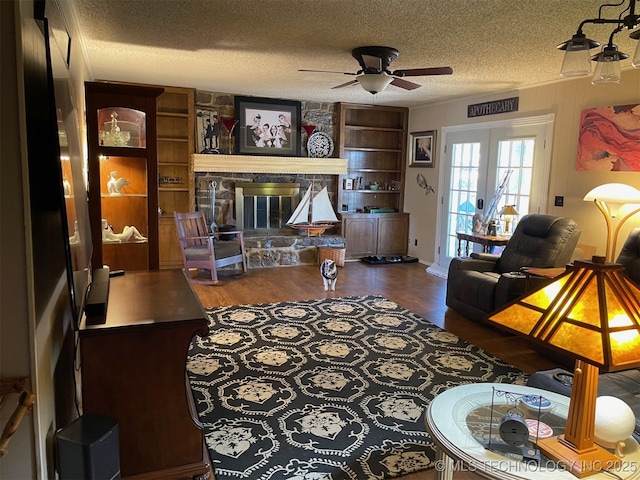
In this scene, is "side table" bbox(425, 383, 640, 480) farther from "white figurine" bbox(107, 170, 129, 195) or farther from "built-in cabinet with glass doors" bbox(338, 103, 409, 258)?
"built-in cabinet with glass doors" bbox(338, 103, 409, 258)

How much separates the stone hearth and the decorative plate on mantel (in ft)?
4.00

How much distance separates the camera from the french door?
5254mm

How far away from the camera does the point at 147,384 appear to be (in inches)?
78.3

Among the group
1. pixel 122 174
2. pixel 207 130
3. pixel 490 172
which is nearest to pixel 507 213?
pixel 490 172

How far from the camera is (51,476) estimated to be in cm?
147

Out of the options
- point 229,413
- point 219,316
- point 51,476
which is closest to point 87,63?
point 219,316

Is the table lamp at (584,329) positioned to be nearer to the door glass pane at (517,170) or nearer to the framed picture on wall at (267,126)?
the door glass pane at (517,170)

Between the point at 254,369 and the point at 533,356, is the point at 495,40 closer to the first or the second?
the point at 533,356

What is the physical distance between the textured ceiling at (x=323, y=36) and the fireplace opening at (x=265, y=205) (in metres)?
1.81

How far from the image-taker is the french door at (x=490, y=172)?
5.25 metres

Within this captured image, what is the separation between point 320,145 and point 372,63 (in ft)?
10.8

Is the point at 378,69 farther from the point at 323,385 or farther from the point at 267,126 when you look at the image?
the point at 267,126

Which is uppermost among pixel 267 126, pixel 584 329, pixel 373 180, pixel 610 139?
pixel 267 126

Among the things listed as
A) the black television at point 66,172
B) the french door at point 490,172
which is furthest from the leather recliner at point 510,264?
the black television at point 66,172
